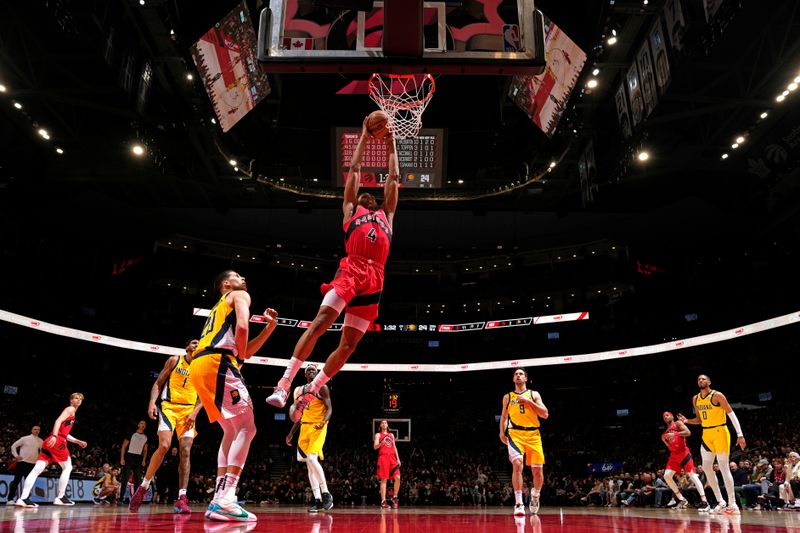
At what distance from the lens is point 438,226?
31266 millimetres

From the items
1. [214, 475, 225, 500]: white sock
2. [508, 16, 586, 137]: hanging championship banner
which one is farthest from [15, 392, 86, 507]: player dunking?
[508, 16, 586, 137]: hanging championship banner

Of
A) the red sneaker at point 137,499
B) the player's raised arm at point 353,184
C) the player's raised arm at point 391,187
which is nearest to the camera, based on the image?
the player's raised arm at point 353,184

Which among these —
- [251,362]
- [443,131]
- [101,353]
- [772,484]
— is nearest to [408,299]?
[251,362]

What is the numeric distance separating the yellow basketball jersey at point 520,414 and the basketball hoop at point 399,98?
4.65 m

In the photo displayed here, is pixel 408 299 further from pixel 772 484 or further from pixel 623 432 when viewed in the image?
pixel 772 484

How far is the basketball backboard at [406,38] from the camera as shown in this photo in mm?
6426

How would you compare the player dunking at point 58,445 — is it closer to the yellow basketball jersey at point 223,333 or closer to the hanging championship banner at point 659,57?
Result: the yellow basketball jersey at point 223,333

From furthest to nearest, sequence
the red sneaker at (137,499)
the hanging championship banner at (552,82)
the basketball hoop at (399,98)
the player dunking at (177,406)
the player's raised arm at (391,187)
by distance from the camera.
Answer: the hanging championship banner at (552,82), the basketball hoop at (399,98), the player dunking at (177,406), the red sneaker at (137,499), the player's raised arm at (391,187)

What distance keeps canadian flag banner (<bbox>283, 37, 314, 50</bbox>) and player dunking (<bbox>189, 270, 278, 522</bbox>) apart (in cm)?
293

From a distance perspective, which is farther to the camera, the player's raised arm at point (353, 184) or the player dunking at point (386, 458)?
the player dunking at point (386, 458)

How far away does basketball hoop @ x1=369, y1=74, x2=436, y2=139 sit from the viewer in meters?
9.63

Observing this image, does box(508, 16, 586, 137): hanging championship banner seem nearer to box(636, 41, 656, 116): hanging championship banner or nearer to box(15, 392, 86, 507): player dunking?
box(636, 41, 656, 116): hanging championship banner

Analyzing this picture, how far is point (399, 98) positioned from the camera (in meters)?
9.85

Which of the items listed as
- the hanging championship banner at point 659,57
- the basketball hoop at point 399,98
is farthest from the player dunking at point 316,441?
the hanging championship banner at point 659,57
